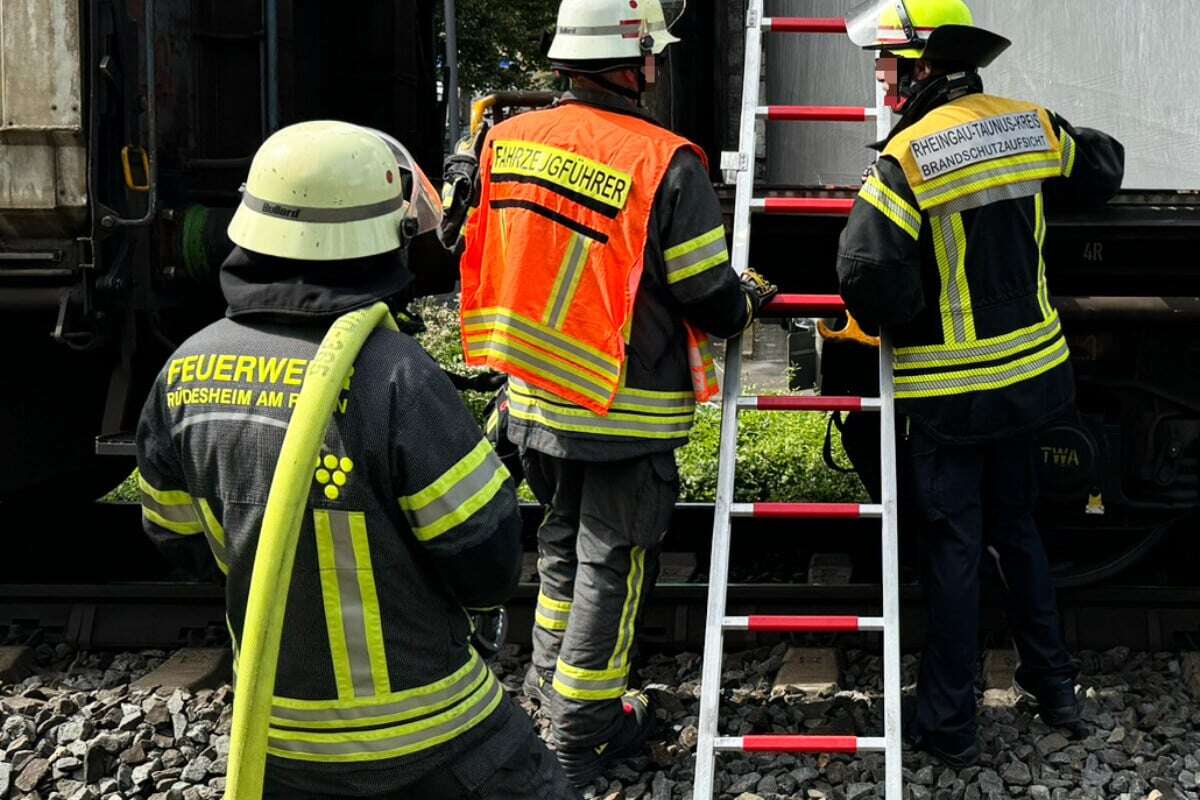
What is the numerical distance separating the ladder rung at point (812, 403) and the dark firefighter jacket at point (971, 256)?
0.12 metres

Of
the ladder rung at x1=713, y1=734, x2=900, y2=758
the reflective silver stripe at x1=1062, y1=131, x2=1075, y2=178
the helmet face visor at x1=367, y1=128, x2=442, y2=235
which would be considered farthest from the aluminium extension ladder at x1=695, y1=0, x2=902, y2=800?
the helmet face visor at x1=367, y1=128, x2=442, y2=235

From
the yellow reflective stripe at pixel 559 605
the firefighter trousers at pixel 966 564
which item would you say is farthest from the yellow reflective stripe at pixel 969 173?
the yellow reflective stripe at pixel 559 605

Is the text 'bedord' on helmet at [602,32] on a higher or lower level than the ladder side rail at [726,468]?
higher

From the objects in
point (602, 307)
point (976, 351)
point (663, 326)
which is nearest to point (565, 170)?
point (602, 307)

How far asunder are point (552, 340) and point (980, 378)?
1.22 metres

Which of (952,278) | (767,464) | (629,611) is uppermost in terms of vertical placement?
(952,278)

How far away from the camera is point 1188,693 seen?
15.7 feet

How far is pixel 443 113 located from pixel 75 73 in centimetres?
302

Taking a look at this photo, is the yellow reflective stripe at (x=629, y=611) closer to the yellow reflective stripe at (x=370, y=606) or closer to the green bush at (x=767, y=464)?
the yellow reflective stripe at (x=370, y=606)

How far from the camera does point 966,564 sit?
4.29 m

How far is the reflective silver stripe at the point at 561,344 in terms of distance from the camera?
4074mm

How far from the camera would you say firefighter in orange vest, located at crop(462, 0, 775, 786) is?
4020 mm

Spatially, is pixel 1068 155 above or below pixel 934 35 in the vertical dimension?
below

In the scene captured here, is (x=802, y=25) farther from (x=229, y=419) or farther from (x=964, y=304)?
(x=229, y=419)
